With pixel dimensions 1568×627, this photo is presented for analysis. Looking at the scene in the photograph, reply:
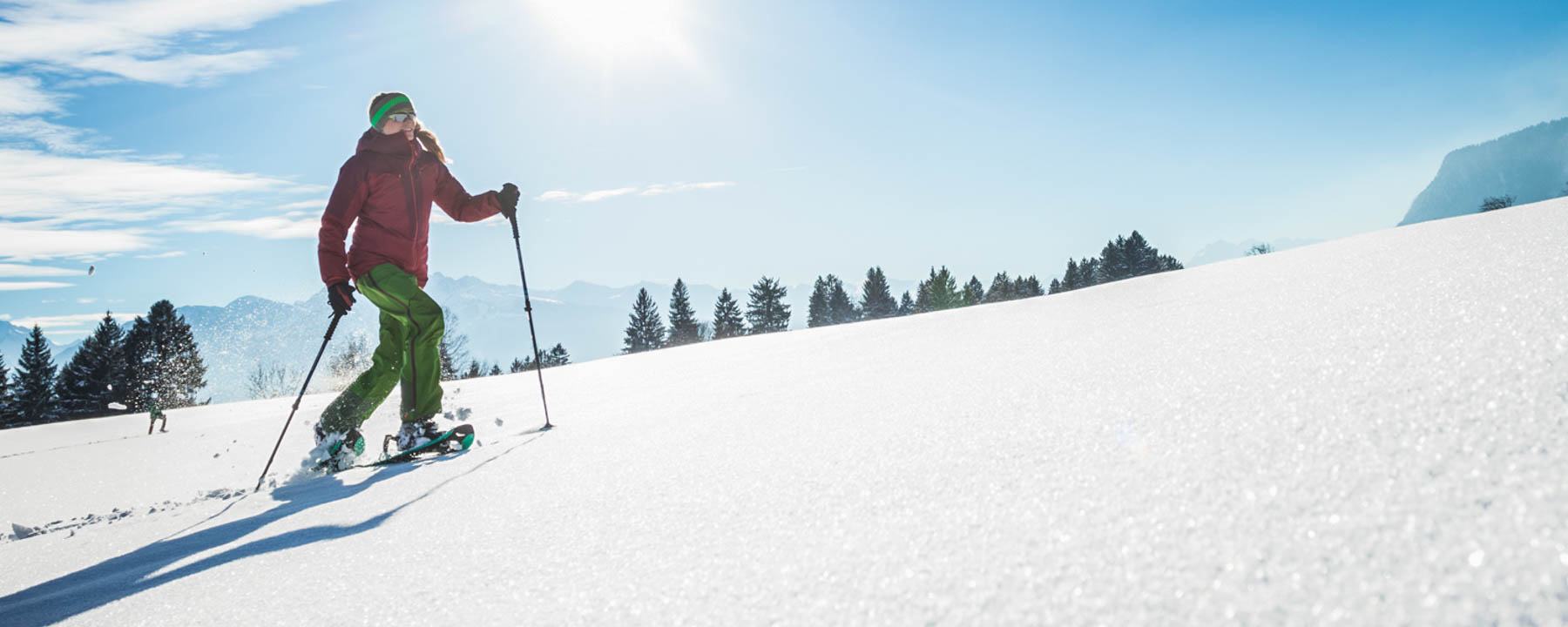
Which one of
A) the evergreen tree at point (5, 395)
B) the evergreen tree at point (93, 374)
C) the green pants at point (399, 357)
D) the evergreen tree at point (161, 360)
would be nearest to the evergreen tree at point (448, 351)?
the green pants at point (399, 357)

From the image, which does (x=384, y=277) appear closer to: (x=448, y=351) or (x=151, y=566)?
(x=151, y=566)

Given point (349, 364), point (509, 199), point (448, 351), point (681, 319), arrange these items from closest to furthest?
point (509, 199) → point (349, 364) → point (448, 351) → point (681, 319)

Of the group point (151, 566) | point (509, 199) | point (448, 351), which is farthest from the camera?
point (448, 351)

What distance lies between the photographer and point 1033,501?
933mm

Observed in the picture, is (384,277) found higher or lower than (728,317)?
lower

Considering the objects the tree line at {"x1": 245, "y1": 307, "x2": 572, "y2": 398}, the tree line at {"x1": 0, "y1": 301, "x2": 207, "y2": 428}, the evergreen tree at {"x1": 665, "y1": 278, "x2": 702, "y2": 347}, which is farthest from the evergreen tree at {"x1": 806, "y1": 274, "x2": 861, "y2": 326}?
the tree line at {"x1": 0, "y1": 301, "x2": 207, "y2": 428}

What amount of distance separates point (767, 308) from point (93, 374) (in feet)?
160

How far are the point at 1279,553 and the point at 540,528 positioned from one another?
125cm

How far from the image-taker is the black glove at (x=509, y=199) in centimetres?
400

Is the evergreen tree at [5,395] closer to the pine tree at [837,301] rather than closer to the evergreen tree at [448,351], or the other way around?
the evergreen tree at [448,351]

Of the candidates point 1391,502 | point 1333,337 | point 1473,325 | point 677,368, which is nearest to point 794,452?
point 1391,502

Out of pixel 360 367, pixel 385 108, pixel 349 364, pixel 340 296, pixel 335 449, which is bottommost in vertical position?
pixel 335 449

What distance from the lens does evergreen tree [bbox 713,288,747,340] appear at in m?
65.4

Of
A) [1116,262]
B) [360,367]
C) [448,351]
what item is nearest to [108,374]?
[448,351]
